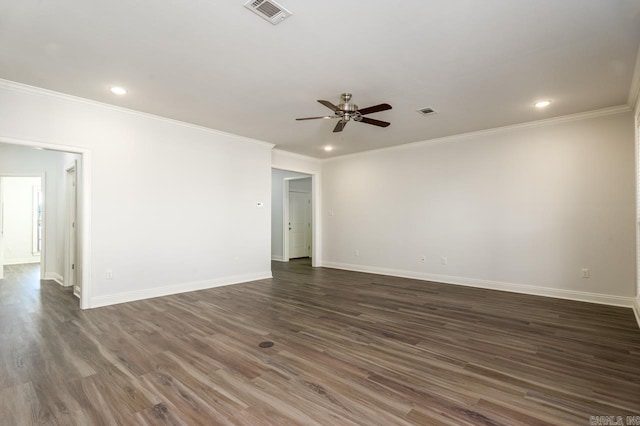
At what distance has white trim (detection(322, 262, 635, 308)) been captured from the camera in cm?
444

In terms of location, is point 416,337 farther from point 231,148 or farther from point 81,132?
point 81,132

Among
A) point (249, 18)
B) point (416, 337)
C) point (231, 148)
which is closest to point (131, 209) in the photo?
point (231, 148)

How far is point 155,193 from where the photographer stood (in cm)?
481

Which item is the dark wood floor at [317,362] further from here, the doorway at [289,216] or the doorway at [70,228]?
the doorway at [289,216]

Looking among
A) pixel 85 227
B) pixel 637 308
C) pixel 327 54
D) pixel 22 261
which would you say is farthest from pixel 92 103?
pixel 637 308

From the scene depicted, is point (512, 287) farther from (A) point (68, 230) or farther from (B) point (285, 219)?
(A) point (68, 230)

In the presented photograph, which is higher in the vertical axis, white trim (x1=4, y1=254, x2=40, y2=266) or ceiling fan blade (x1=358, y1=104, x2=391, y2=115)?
ceiling fan blade (x1=358, y1=104, x2=391, y2=115)

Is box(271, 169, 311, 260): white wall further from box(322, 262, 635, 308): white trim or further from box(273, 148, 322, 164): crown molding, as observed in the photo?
box(322, 262, 635, 308): white trim

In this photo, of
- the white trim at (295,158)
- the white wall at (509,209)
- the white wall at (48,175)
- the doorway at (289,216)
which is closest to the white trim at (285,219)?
the doorway at (289,216)

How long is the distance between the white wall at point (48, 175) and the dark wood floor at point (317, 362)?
77.1 inches

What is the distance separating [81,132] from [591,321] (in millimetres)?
6896

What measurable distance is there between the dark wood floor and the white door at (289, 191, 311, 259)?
16.0 feet

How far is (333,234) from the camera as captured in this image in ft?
25.8

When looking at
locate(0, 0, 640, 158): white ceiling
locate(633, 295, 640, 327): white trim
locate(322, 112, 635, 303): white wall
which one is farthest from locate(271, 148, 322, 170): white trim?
locate(633, 295, 640, 327): white trim
